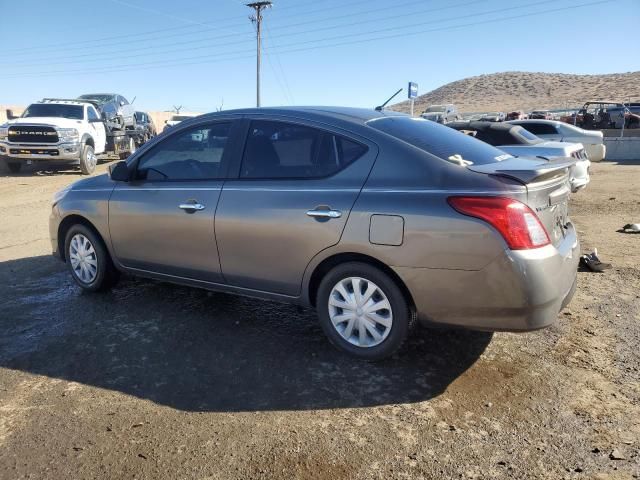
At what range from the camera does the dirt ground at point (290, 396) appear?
2.59 m

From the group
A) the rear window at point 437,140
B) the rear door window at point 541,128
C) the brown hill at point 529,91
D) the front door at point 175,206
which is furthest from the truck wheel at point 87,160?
the brown hill at point 529,91

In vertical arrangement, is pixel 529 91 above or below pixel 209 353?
above

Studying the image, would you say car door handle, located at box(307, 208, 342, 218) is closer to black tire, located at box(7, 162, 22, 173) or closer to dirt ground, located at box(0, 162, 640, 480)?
dirt ground, located at box(0, 162, 640, 480)

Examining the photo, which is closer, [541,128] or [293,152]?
[293,152]

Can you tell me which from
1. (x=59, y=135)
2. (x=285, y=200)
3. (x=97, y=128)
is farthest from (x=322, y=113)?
(x=97, y=128)

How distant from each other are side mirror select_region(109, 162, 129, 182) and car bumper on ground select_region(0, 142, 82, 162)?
11.8 meters

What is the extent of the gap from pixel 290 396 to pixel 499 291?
1.39 m

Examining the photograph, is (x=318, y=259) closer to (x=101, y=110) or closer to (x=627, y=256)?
(x=627, y=256)

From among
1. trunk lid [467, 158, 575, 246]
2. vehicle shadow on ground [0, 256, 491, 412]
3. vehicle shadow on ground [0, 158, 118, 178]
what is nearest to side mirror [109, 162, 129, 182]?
vehicle shadow on ground [0, 256, 491, 412]

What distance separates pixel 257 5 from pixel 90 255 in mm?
45820

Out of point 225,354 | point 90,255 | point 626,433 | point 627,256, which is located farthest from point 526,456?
point 627,256

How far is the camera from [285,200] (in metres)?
3.70

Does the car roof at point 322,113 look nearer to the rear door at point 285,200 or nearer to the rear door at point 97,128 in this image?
the rear door at point 285,200

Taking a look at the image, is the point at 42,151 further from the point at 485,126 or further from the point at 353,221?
the point at 353,221
